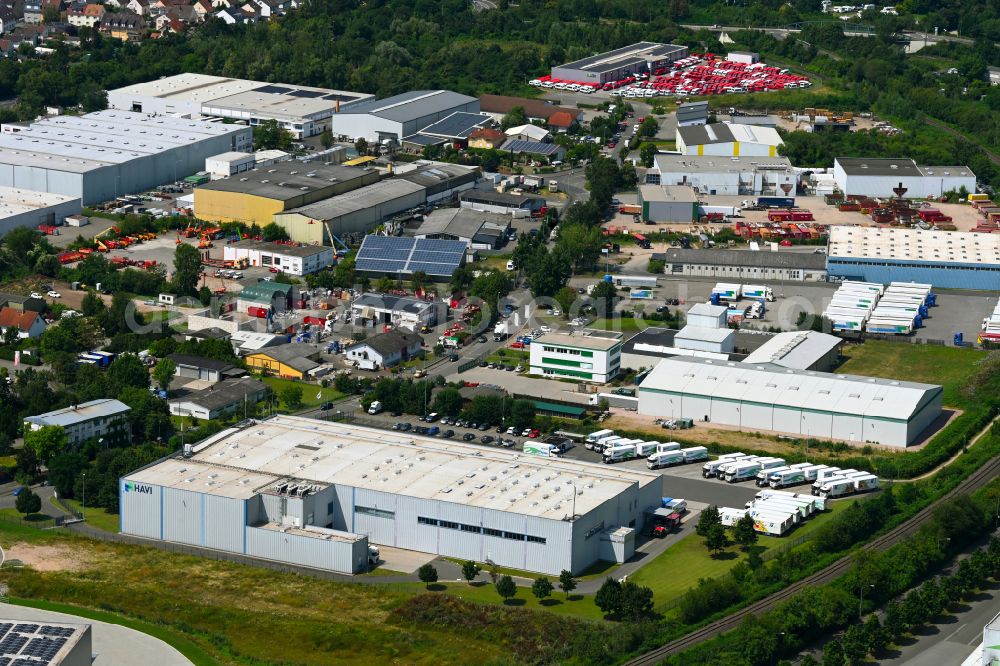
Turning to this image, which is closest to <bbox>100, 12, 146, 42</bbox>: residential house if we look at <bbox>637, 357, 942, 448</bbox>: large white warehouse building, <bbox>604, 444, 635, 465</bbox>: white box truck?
<bbox>637, 357, 942, 448</bbox>: large white warehouse building

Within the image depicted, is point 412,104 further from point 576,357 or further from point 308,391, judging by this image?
point 308,391

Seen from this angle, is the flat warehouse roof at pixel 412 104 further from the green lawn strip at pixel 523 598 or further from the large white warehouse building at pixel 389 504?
the green lawn strip at pixel 523 598

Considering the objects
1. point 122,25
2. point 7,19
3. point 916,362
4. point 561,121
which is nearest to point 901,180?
point 561,121

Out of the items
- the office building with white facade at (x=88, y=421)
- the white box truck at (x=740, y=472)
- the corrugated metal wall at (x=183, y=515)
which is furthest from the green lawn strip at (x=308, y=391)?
the white box truck at (x=740, y=472)

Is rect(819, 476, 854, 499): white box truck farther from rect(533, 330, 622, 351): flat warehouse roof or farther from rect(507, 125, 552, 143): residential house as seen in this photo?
rect(507, 125, 552, 143): residential house

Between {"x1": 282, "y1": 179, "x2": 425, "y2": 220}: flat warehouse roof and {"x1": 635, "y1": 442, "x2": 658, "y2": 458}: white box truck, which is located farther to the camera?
{"x1": 282, "y1": 179, "x2": 425, "y2": 220}: flat warehouse roof
